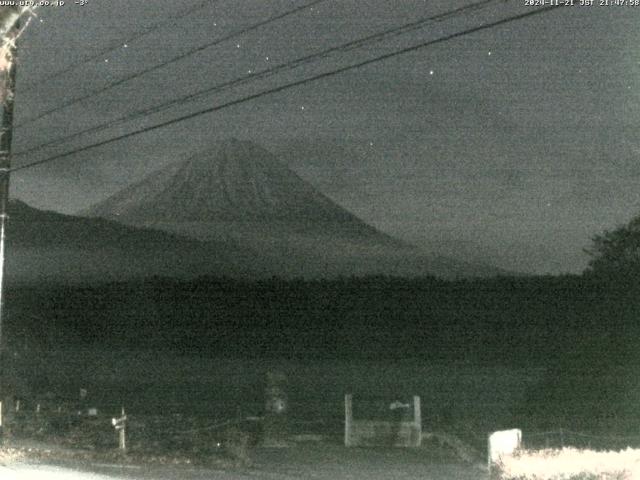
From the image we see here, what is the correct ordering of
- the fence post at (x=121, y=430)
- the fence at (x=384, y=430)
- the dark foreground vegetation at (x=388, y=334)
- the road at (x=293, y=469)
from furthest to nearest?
1. the dark foreground vegetation at (x=388, y=334)
2. the fence at (x=384, y=430)
3. the fence post at (x=121, y=430)
4. the road at (x=293, y=469)

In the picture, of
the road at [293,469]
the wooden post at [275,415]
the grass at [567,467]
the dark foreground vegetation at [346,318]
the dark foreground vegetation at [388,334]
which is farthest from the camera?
the dark foreground vegetation at [346,318]

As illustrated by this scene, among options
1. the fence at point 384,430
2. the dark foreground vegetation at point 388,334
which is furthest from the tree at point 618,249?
the fence at point 384,430

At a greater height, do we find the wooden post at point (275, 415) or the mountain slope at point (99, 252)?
the mountain slope at point (99, 252)

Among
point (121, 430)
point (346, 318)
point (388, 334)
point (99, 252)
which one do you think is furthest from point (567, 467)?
point (99, 252)

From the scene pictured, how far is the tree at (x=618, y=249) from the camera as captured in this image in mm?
57312

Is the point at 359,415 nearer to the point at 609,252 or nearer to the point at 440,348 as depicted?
the point at 440,348

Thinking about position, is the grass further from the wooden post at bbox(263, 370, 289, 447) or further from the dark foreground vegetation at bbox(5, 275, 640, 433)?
the dark foreground vegetation at bbox(5, 275, 640, 433)

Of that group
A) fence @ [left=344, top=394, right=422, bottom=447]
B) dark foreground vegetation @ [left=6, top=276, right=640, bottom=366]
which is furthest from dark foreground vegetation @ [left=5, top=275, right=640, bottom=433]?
fence @ [left=344, top=394, right=422, bottom=447]

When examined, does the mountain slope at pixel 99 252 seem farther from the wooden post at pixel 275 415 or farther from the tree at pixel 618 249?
the wooden post at pixel 275 415

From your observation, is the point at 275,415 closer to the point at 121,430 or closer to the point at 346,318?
the point at 121,430

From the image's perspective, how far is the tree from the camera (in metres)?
57.3

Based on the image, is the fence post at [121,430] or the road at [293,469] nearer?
the road at [293,469]

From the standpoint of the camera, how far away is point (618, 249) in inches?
2302

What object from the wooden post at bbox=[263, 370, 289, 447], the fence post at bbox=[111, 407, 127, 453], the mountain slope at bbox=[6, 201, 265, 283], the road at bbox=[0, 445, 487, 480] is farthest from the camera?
the mountain slope at bbox=[6, 201, 265, 283]
